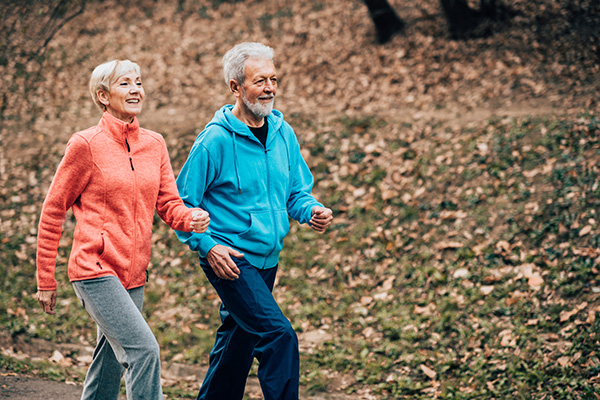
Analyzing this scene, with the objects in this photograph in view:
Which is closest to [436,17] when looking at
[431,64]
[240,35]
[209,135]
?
[431,64]

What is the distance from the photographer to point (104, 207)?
3250 millimetres

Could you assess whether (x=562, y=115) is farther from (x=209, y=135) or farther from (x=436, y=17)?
(x=209, y=135)

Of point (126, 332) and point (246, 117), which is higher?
point (246, 117)

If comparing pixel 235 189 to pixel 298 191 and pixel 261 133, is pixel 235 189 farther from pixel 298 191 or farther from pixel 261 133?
pixel 298 191

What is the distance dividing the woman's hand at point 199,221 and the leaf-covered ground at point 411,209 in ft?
8.59

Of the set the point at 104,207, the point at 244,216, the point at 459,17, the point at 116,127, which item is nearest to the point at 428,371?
the point at 244,216

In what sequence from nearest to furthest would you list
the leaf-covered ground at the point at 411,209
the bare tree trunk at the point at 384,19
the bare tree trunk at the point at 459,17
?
the leaf-covered ground at the point at 411,209, the bare tree trunk at the point at 459,17, the bare tree trunk at the point at 384,19

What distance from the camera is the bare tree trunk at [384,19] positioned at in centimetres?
1136

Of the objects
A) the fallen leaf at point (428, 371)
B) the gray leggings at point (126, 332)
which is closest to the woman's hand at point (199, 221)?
the gray leggings at point (126, 332)

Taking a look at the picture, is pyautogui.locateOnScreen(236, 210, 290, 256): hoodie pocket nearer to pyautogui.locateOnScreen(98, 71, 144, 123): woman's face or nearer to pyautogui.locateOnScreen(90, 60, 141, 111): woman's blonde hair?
pyautogui.locateOnScreen(98, 71, 144, 123): woman's face

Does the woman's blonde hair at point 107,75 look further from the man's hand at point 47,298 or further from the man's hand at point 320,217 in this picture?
the man's hand at point 320,217

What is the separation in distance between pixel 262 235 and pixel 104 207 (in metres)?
0.92

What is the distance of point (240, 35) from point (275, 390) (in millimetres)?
11231

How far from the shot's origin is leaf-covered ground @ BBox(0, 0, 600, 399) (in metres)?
5.57
